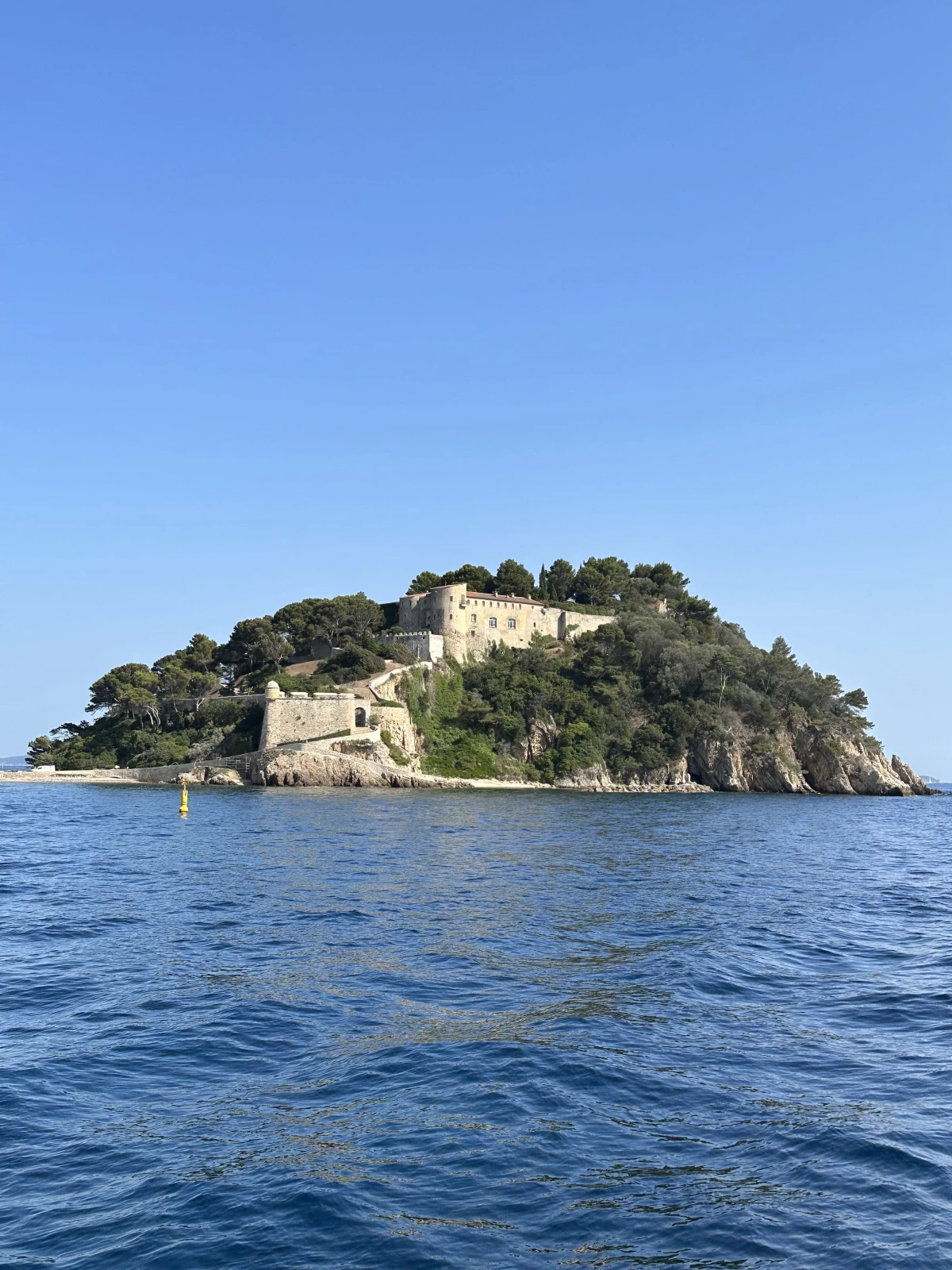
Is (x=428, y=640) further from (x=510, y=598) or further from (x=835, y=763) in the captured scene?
(x=835, y=763)

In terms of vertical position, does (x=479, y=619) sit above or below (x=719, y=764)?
above

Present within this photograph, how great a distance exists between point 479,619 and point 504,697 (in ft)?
37.1

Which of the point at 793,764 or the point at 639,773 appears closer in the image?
the point at 639,773

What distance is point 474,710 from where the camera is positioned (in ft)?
258

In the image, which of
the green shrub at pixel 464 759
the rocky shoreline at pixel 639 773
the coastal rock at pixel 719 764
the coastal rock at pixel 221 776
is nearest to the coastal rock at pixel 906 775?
the rocky shoreline at pixel 639 773

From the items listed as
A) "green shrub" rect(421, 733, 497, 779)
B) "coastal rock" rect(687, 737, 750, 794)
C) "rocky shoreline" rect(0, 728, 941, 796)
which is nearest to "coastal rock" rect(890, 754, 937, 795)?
"rocky shoreline" rect(0, 728, 941, 796)

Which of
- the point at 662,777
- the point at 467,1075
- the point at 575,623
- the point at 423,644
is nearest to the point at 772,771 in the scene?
the point at 662,777

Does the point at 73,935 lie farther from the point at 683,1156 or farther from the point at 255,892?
the point at 683,1156

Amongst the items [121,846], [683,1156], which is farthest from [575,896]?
[121,846]

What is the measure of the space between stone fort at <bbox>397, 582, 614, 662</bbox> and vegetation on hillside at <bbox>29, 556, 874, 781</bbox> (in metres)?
1.72

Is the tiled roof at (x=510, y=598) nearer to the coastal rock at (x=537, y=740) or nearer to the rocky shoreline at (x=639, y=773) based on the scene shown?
the coastal rock at (x=537, y=740)

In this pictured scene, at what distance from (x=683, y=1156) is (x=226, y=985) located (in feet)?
25.6

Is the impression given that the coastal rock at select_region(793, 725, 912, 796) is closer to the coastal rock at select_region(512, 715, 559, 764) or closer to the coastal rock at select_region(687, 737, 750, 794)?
the coastal rock at select_region(687, 737, 750, 794)

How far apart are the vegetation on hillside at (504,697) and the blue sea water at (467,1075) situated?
5170 centimetres
